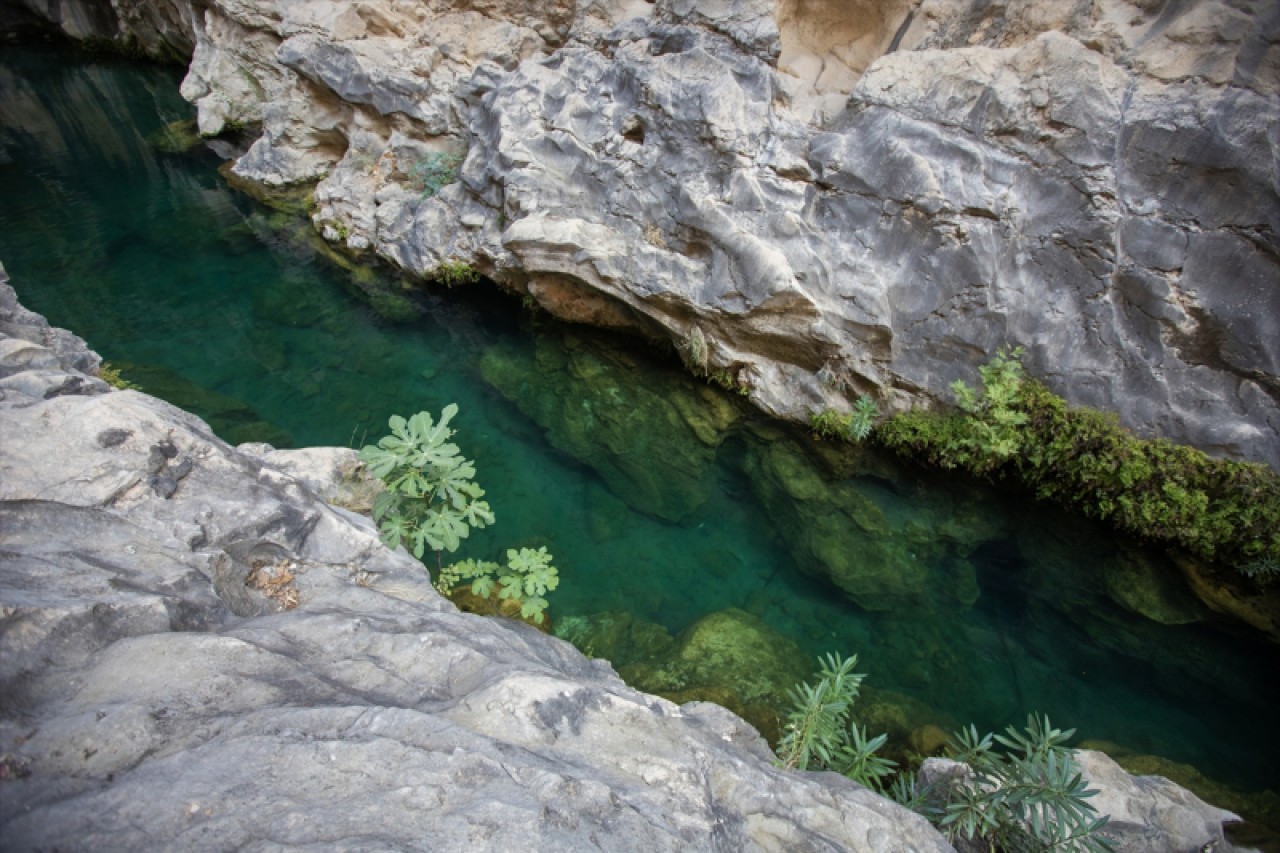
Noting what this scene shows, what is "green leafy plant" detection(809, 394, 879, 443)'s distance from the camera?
8.80 meters

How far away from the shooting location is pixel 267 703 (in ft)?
8.19

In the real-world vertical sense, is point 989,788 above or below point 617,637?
above

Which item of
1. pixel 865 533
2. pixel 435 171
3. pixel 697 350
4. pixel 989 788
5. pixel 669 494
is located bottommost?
pixel 669 494

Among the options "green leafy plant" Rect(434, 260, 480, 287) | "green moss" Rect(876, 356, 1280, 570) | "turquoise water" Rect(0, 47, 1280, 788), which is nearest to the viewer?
"turquoise water" Rect(0, 47, 1280, 788)

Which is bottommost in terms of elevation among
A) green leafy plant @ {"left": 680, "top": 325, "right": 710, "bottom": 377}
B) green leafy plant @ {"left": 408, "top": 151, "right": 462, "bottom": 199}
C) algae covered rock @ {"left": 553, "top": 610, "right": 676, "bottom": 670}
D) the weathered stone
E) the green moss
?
algae covered rock @ {"left": 553, "top": 610, "right": 676, "bottom": 670}

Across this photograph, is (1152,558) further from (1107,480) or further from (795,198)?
(795,198)

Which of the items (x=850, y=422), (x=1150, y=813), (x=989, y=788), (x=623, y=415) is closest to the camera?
(x=989, y=788)

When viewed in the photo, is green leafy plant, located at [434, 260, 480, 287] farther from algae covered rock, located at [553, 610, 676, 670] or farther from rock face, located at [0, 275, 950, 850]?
rock face, located at [0, 275, 950, 850]

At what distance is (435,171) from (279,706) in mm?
11651

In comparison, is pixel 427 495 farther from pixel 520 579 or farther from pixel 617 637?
pixel 617 637

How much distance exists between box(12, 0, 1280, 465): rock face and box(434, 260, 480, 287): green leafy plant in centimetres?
28

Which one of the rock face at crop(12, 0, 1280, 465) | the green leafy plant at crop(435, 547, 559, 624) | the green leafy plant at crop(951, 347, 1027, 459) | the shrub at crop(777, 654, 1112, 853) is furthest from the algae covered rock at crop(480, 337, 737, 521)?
the shrub at crop(777, 654, 1112, 853)

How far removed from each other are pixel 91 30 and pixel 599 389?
30649mm

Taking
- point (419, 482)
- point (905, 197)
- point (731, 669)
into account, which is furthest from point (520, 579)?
point (905, 197)
